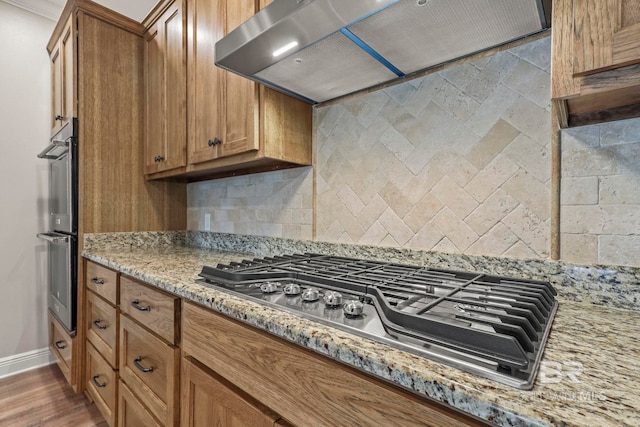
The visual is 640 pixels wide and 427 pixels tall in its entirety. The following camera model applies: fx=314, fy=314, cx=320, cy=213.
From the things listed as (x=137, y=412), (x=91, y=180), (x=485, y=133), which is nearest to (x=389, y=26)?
(x=485, y=133)

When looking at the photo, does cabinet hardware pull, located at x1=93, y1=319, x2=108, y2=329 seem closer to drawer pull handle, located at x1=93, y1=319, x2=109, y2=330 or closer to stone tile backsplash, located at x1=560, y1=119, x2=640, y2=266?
drawer pull handle, located at x1=93, y1=319, x2=109, y2=330

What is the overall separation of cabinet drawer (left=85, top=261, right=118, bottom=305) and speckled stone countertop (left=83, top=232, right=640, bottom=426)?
0.92 meters

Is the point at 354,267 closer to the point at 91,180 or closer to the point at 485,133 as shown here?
the point at 485,133

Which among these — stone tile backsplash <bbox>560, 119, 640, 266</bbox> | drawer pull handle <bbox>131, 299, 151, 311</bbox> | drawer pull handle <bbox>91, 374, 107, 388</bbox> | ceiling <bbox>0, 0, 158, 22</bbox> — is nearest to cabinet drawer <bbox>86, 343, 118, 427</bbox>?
drawer pull handle <bbox>91, 374, 107, 388</bbox>

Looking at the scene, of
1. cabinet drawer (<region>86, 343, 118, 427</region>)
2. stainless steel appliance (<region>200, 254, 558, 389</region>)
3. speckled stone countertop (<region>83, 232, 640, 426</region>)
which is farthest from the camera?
cabinet drawer (<region>86, 343, 118, 427</region>)

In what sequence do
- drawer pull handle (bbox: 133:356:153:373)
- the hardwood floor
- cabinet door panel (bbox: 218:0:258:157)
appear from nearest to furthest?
drawer pull handle (bbox: 133:356:153:373) → cabinet door panel (bbox: 218:0:258:157) → the hardwood floor

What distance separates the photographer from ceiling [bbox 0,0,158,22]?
7.34 feet

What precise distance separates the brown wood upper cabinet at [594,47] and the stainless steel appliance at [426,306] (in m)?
0.45

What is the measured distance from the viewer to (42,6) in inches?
90.5

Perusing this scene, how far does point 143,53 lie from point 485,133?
2.25 metres

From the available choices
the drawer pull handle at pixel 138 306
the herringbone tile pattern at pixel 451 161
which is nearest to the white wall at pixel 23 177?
the drawer pull handle at pixel 138 306

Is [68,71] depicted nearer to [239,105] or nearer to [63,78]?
[63,78]

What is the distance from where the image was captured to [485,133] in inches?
42.0

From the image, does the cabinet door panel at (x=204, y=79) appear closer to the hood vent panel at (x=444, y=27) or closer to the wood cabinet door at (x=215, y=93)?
the wood cabinet door at (x=215, y=93)
